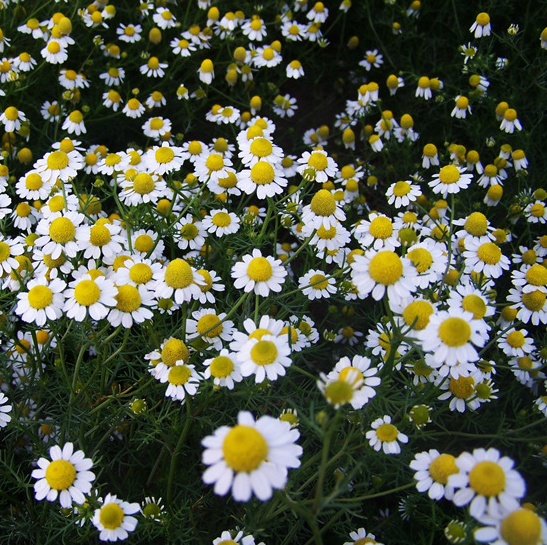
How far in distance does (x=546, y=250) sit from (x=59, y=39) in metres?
2.95

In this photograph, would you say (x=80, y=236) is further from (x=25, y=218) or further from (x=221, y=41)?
(x=221, y=41)

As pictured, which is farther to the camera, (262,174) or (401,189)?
(401,189)

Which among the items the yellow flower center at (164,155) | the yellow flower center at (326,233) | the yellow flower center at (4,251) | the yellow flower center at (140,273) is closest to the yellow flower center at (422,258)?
the yellow flower center at (326,233)

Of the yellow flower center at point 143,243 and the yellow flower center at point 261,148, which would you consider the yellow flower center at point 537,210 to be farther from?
the yellow flower center at point 143,243

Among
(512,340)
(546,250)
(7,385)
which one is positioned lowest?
(7,385)

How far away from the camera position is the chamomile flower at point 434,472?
1.75 metres

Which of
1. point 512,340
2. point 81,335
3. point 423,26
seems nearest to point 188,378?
point 81,335

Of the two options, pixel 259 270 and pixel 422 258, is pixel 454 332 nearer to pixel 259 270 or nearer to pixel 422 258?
pixel 422 258

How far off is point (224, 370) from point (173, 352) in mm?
210

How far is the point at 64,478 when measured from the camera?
1821mm

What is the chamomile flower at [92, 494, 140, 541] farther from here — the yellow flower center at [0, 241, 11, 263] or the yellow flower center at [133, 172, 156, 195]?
the yellow flower center at [133, 172, 156, 195]

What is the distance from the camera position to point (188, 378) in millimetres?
1945

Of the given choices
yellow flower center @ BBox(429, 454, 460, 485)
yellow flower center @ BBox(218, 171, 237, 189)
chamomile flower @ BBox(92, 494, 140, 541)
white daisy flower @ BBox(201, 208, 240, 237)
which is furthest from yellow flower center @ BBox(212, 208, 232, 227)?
yellow flower center @ BBox(429, 454, 460, 485)

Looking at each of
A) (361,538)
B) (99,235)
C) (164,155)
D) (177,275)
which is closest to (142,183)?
(164,155)
